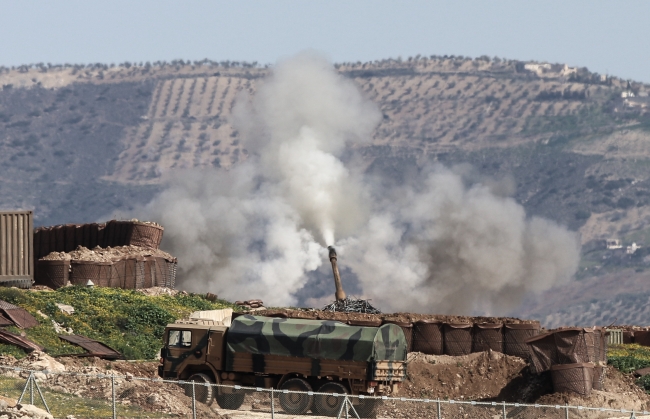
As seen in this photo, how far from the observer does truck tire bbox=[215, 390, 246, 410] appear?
3831 centimetres

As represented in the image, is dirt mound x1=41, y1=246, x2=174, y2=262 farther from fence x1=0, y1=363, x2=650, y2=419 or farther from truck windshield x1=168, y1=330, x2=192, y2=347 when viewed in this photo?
fence x1=0, y1=363, x2=650, y2=419

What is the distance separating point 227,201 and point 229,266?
15.6 ft

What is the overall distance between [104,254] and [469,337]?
94.0 ft

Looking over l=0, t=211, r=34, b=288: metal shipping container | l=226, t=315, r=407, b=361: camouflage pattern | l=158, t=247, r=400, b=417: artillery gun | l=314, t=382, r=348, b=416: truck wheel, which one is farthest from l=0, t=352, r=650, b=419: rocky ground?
l=0, t=211, r=34, b=288: metal shipping container

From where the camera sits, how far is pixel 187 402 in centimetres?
3631

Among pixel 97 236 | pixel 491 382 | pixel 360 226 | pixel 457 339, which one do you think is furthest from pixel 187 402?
pixel 360 226

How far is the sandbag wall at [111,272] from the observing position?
65.4 meters

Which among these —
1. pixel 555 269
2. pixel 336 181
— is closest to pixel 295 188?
pixel 336 181

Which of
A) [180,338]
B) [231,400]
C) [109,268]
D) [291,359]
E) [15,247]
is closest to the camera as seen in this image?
[231,400]

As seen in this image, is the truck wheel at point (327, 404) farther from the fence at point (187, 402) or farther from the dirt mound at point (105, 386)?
the dirt mound at point (105, 386)

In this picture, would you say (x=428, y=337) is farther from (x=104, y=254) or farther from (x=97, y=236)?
(x=97, y=236)

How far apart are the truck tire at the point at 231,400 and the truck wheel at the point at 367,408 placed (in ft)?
Result: 10.8

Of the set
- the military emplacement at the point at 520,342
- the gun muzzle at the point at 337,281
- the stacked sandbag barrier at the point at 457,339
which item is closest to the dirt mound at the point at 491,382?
the stacked sandbag barrier at the point at 457,339

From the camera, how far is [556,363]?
43.8 meters
